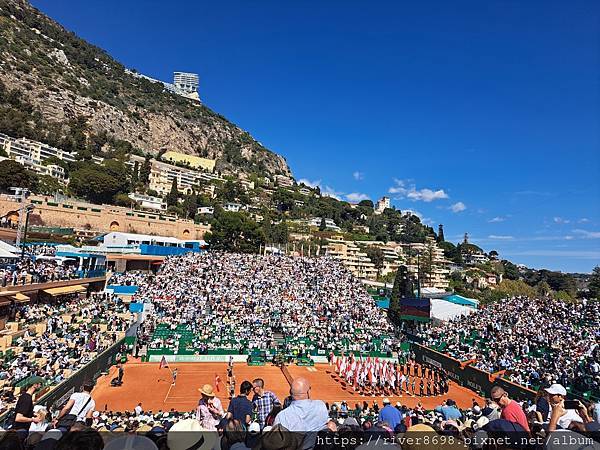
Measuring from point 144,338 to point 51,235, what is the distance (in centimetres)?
2576

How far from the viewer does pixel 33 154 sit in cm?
7738

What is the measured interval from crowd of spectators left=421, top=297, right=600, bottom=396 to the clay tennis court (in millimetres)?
3082

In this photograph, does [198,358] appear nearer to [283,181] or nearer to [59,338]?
[59,338]

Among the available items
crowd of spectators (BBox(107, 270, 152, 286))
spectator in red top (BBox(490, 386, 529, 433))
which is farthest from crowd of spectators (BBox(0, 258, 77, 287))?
spectator in red top (BBox(490, 386, 529, 433))

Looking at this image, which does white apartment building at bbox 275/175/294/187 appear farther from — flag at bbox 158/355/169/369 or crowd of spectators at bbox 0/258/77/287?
flag at bbox 158/355/169/369

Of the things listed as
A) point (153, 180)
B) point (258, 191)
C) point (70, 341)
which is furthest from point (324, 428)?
point (258, 191)

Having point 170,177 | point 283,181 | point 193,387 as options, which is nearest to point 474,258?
point 283,181

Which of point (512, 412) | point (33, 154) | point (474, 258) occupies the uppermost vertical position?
point (33, 154)

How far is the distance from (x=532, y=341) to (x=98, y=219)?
53892mm

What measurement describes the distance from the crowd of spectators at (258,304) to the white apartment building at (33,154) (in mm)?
47193

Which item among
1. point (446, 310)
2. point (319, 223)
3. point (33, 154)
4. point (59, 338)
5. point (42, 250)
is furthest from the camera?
point (319, 223)

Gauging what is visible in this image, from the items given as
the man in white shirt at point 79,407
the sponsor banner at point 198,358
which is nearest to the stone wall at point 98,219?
the sponsor banner at point 198,358

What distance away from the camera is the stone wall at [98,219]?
161 ft

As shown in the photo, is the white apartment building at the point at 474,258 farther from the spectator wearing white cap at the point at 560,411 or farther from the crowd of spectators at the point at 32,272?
the spectator wearing white cap at the point at 560,411
